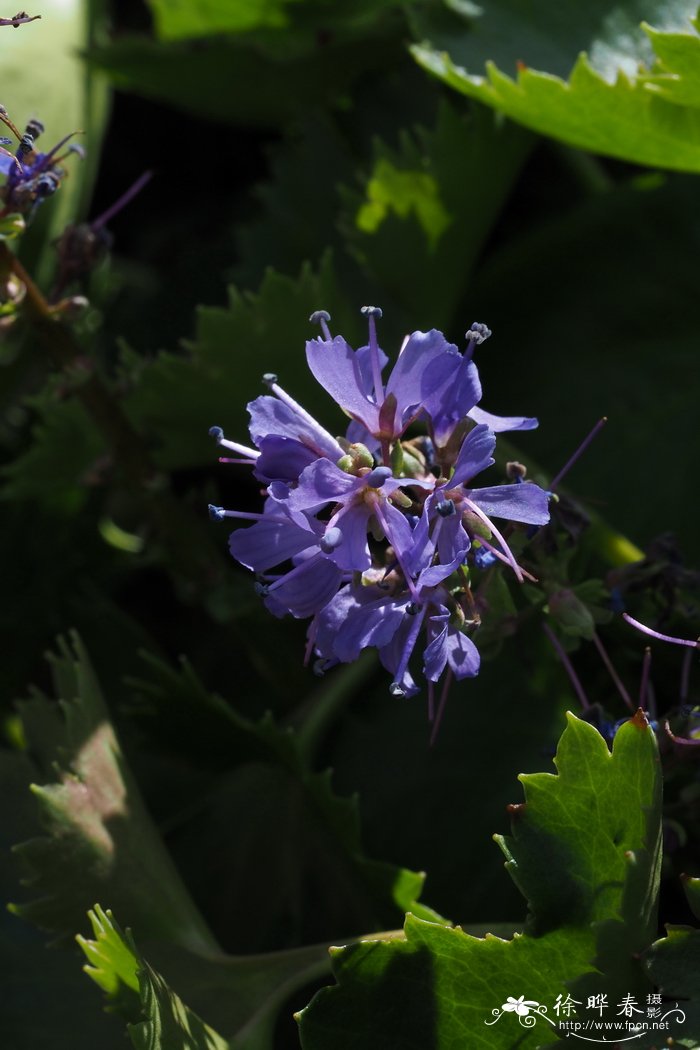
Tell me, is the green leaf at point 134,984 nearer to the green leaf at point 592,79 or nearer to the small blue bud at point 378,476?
the small blue bud at point 378,476

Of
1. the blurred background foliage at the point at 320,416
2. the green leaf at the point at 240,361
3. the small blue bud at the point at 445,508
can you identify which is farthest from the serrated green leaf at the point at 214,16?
the small blue bud at the point at 445,508

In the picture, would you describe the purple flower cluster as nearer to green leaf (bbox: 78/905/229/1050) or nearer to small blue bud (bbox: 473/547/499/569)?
small blue bud (bbox: 473/547/499/569)

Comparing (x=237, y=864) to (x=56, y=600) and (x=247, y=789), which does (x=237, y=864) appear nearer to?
(x=247, y=789)

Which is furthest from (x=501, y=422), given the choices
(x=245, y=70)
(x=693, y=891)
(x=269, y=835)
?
(x=245, y=70)

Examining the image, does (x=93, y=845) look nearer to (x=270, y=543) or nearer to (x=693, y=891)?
(x=270, y=543)

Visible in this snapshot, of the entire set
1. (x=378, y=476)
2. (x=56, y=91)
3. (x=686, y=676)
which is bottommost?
(x=686, y=676)

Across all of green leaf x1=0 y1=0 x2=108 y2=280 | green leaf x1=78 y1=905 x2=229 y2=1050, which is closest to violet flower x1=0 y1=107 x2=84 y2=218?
green leaf x1=0 y1=0 x2=108 y2=280
